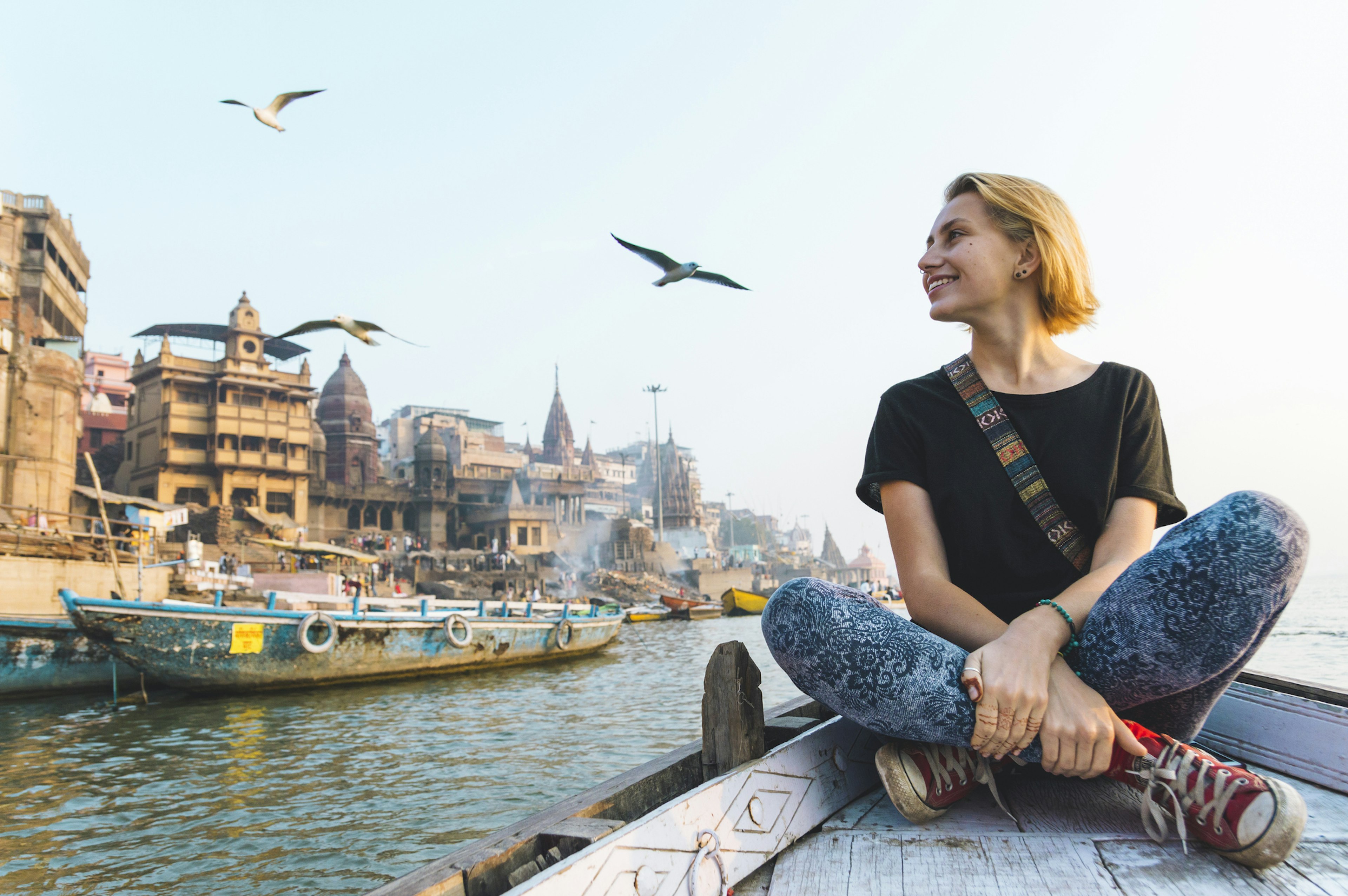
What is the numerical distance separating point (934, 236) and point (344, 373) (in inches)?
2530

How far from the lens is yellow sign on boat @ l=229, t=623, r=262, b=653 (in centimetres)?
1333

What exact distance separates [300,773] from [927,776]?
26.0ft

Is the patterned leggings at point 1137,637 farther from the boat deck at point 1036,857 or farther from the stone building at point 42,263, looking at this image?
the stone building at point 42,263

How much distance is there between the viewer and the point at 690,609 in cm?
4772

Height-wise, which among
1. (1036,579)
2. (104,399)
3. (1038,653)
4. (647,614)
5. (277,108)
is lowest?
(647,614)

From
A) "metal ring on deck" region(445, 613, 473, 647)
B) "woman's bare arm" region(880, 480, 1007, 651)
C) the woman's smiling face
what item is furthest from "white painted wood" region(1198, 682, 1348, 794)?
"metal ring on deck" region(445, 613, 473, 647)

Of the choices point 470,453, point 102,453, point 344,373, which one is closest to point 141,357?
point 102,453

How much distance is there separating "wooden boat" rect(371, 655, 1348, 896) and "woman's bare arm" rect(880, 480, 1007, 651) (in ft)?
1.34

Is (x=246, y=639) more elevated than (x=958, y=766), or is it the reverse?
(x=958, y=766)

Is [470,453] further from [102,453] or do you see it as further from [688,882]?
[688,882]

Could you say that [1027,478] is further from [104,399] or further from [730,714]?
[104,399]

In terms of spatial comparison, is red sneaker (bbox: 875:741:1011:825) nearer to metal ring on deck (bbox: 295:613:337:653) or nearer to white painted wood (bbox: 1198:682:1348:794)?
white painted wood (bbox: 1198:682:1348:794)

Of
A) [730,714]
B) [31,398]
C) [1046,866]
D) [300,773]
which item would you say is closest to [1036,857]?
[1046,866]

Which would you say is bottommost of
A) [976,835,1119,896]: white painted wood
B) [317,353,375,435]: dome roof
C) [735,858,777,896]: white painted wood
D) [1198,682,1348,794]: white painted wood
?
[735,858,777,896]: white painted wood
